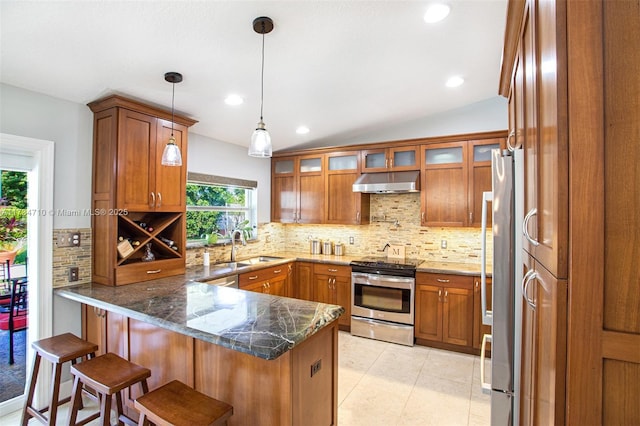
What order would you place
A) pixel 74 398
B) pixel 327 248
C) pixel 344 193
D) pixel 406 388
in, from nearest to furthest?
pixel 74 398 < pixel 406 388 < pixel 344 193 < pixel 327 248

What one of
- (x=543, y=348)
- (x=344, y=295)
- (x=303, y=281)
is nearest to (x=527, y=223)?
(x=543, y=348)

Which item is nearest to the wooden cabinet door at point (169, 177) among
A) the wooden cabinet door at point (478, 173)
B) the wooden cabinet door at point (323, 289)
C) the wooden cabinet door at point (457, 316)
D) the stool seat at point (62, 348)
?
the stool seat at point (62, 348)

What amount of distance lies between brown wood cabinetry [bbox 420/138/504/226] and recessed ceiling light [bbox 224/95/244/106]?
233cm

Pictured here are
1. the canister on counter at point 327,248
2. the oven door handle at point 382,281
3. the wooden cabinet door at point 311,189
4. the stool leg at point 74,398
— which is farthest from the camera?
the canister on counter at point 327,248

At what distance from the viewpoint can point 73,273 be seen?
2.65 metres

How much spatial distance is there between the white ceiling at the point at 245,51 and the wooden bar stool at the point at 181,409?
2129 millimetres

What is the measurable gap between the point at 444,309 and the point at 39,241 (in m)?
3.95

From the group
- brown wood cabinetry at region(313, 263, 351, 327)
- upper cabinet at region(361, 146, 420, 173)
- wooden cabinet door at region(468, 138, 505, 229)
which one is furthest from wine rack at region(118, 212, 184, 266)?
wooden cabinet door at region(468, 138, 505, 229)

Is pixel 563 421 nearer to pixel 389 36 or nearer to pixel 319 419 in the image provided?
pixel 319 419

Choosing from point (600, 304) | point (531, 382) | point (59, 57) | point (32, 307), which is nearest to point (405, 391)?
point (531, 382)

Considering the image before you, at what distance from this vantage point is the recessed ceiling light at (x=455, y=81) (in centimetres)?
314

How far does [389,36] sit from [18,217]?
3.23 meters

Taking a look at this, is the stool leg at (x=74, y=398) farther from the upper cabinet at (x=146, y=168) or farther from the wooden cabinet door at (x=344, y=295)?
the wooden cabinet door at (x=344, y=295)

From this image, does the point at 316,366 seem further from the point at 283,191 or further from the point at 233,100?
the point at 283,191
